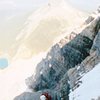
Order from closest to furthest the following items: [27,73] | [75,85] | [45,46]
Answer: [75,85]
[27,73]
[45,46]

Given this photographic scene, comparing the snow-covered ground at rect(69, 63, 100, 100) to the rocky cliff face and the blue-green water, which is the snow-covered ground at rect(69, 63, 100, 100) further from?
the blue-green water

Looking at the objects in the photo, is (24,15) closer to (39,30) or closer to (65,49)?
(39,30)

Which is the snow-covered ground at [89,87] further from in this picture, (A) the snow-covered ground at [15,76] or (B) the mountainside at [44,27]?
(B) the mountainside at [44,27]

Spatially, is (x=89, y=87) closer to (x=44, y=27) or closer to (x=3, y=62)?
(x=3, y=62)

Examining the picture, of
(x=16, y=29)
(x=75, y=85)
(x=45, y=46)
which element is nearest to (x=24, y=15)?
(x=16, y=29)

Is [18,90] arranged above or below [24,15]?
below

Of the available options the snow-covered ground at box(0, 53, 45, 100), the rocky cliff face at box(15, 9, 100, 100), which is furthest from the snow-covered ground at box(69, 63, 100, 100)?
the snow-covered ground at box(0, 53, 45, 100)

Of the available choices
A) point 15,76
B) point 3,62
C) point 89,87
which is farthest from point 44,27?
point 89,87
